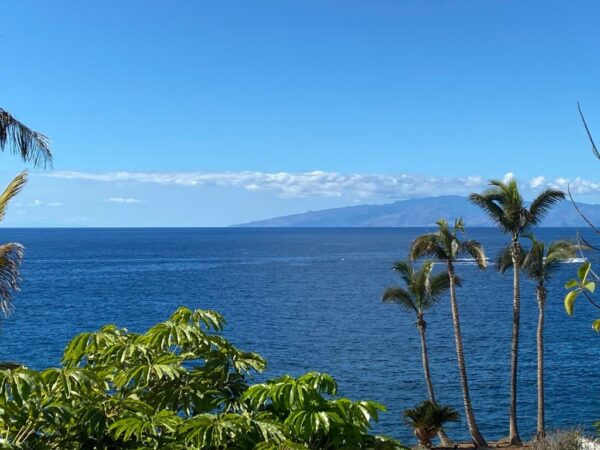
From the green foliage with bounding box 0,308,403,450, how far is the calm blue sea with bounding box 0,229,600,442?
31.2 meters

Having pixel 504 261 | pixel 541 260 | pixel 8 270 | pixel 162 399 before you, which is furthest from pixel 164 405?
pixel 504 261

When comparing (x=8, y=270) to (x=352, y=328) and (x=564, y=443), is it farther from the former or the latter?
(x=352, y=328)

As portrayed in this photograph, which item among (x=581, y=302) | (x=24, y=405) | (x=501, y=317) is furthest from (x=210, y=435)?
(x=581, y=302)

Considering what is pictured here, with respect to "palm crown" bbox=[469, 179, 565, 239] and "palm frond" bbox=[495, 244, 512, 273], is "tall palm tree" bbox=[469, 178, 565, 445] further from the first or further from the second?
"palm frond" bbox=[495, 244, 512, 273]

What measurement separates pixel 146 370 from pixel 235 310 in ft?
274

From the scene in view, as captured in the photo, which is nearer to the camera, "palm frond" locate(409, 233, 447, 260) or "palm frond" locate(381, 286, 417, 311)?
"palm frond" locate(409, 233, 447, 260)

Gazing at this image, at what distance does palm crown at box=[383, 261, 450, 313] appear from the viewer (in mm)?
34125

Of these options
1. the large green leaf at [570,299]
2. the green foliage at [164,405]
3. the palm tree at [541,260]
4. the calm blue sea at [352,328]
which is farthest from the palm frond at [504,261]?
the large green leaf at [570,299]

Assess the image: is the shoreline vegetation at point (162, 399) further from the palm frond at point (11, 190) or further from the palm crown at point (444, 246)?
the palm crown at point (444, 246)

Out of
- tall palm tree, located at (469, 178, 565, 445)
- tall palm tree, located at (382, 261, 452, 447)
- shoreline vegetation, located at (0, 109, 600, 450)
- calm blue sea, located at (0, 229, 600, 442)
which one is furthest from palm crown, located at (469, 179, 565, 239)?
shoreline vegetation, located at (0, 109, 600, 450)

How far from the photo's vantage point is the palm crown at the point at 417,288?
34.1m

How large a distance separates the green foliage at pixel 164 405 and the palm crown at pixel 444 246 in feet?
73.7

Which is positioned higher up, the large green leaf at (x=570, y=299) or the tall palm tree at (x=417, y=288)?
the large green leaf at (x=570, y=299)

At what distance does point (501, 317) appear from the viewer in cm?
8262
